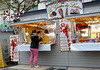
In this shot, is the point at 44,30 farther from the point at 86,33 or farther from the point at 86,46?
the point at 86,46

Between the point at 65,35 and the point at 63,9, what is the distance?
4.84 ft

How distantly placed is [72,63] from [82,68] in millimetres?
698

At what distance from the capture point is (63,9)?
938 centimetres

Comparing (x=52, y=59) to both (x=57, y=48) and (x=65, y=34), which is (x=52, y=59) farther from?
(x=65, y=34)

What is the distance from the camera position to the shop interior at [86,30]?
8.19 meters

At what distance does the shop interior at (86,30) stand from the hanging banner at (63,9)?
80 cm

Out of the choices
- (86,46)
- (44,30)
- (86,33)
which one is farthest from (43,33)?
(86,46)

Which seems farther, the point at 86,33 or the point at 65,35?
the point at 65,35

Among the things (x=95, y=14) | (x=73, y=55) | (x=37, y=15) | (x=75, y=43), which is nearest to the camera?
(x=95, y=14)

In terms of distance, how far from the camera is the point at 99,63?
843 cm

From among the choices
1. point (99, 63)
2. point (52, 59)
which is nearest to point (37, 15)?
point (52, 59)

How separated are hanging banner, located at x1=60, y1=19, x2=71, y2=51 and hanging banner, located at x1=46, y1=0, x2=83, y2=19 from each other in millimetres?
469

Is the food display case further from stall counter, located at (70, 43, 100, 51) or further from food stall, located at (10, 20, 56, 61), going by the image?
stall counter, located at (70, 43, 100, 51)

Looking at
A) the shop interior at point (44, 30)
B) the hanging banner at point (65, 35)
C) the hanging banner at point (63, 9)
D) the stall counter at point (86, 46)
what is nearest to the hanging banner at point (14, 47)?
the shop interior at point (44, 30)
